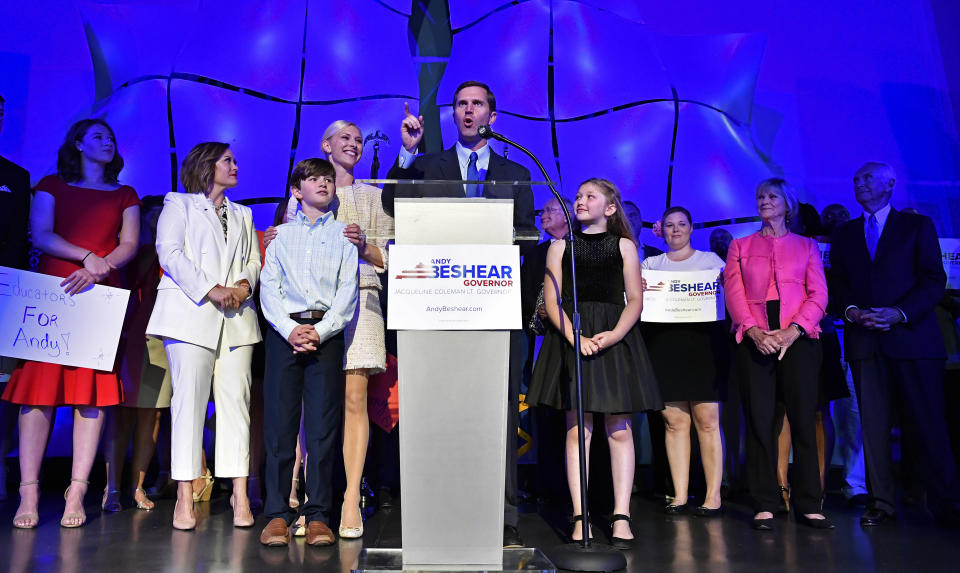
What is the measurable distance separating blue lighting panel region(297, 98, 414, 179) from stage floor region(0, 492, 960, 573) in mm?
2623

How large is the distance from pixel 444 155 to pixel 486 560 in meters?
1.87

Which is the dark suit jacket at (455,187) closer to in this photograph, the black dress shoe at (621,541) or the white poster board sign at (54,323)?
the black dress shoe at (621,541)

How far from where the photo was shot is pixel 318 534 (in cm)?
348

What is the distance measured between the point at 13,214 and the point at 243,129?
1.93 meters

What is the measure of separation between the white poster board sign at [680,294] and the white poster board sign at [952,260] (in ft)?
5.35

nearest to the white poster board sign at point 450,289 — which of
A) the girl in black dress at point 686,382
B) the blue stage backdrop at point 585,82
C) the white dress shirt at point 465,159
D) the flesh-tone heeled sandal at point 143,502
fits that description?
the white dress shirt at point 465,159

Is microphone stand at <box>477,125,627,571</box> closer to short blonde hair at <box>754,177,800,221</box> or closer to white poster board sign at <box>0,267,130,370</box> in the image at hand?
short blonde hair at <box>754,177,800,221</box>

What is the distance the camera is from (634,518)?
4.27 metres

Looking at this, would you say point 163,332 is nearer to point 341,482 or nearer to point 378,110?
point 341,482

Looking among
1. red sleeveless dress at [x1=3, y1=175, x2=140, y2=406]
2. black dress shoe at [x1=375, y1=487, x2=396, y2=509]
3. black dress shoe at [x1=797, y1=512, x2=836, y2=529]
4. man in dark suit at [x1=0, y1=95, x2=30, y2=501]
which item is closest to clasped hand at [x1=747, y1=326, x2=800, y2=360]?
black dress shoe at [x1=797, y1=512, x2=836, y2=529]

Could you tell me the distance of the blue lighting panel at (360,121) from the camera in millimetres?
5879

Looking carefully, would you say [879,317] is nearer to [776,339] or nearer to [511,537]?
[776,339]

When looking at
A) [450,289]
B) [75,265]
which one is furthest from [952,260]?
[75,265]

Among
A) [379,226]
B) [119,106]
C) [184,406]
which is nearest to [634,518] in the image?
[379,226]
